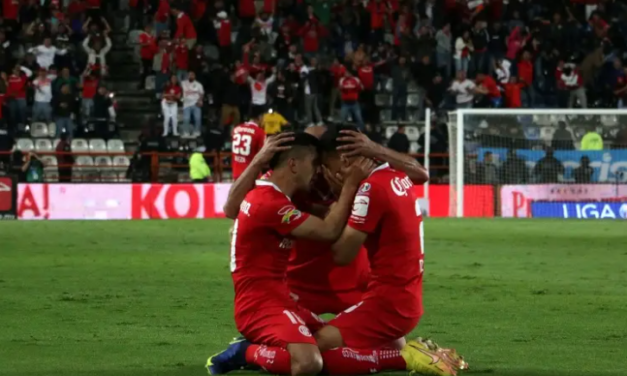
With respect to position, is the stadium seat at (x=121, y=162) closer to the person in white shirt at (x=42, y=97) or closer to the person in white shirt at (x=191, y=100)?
the person in white shirt at (x=191, y=100)

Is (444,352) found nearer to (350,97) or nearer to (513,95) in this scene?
(350,97)

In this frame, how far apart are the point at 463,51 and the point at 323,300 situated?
26.5 m

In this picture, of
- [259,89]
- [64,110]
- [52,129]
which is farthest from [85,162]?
[259,89]

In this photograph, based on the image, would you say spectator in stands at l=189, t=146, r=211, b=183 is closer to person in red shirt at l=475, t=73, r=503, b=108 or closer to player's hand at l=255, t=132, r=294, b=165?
person in red shirt at l=475, t=73, r=503, b=108

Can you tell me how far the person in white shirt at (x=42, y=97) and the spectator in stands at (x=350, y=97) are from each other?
7.49 meters

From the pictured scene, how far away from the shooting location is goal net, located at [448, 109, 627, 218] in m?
28.2

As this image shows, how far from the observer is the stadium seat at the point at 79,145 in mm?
30828

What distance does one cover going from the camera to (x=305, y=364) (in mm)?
7422

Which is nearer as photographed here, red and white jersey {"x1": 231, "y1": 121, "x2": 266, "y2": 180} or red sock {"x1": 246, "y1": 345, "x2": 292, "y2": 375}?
red sock {"x1": 246, "y1": 345, "x2": 292, "y2": 375}

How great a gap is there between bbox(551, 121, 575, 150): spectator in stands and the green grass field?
6.21m

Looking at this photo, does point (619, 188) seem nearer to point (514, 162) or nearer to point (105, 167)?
point (514, 162)

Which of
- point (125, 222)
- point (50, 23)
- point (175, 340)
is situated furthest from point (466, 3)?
point (175, 340)

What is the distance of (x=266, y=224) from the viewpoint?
7.59m

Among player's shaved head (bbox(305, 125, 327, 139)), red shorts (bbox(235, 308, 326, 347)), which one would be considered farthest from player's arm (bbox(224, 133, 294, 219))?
red shorts (bbox(235, 308, 326, 347))
